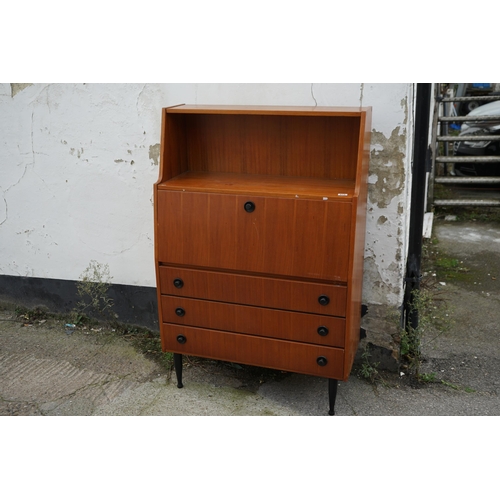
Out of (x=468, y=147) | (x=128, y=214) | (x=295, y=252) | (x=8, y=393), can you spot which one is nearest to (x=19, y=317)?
(x=8, y=393)

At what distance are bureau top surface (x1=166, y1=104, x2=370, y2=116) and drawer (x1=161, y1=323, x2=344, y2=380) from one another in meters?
1.21

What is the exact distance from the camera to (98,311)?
421cm

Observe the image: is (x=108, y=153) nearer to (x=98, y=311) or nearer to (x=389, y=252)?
(x=98, y=311)

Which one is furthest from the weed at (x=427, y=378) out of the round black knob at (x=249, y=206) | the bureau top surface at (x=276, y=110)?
the bureau top surface at (x=276, y=110)

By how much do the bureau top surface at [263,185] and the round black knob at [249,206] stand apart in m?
0.05

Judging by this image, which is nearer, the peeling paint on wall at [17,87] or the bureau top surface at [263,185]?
the bureau top surface at [263,185]

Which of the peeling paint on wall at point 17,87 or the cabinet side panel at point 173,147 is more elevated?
the peeling paint on wall at point 17,87

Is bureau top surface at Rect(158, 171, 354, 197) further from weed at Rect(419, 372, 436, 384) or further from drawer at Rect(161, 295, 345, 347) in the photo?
weed at Rect(419, 372, 436, 384)

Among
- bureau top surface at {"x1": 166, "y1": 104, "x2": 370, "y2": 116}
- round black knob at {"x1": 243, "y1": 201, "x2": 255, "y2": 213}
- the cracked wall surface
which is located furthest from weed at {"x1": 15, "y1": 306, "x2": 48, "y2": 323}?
round black knob at {"x1": 243, "y1": 201, "x2": 255, "y2": 213}

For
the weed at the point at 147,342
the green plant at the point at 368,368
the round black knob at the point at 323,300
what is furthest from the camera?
the weed at the point at 147,342

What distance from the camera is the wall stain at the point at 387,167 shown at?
312 centimetres

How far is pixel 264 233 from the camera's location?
289 centimetres

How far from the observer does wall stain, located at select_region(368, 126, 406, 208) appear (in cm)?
312

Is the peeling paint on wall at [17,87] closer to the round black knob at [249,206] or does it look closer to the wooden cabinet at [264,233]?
the wooden cabinet at [264,233]
